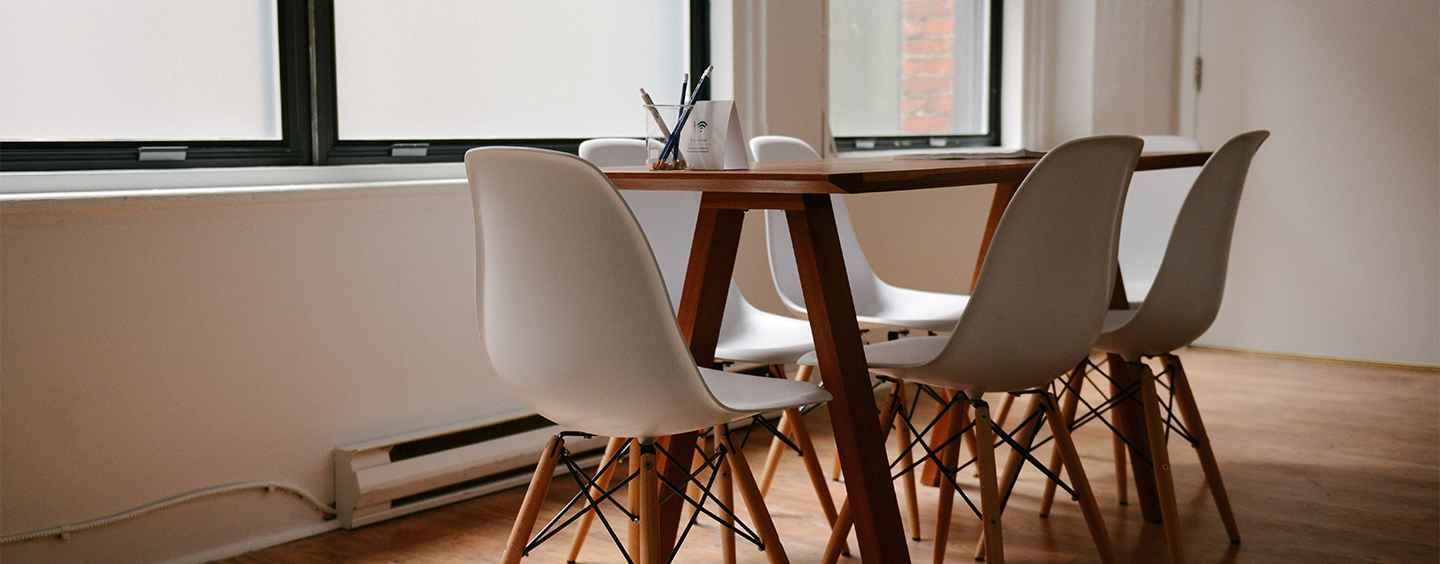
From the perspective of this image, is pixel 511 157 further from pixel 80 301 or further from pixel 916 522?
pixel 916 522

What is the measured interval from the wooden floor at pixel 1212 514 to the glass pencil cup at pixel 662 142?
0.85m

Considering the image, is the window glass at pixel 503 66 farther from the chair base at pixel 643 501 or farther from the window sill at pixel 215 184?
the chair base at pixel 643 501

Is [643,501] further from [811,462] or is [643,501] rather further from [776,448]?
[776,448]

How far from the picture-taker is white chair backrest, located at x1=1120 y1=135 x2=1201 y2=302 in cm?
322

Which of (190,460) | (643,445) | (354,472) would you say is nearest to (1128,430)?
(643,445)

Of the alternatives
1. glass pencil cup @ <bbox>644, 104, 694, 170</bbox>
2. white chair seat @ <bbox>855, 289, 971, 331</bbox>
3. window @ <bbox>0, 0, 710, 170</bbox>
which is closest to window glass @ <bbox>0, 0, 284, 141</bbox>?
window @ <bbox>0, 0, 710, 170</bbox>

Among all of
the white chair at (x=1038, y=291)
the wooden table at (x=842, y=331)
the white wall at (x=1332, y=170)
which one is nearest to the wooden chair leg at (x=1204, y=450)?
the white chair at (x=1038, y=291)

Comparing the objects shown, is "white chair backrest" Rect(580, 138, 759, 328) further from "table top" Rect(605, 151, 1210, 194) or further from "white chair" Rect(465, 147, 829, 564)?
"white chair" Rect(465, 147, 829, 564)

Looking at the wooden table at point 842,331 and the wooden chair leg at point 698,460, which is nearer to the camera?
the wooden table at point 842,331

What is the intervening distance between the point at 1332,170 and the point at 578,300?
394 cm

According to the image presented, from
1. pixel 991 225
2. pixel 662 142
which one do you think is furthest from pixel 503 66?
pixel 991 225

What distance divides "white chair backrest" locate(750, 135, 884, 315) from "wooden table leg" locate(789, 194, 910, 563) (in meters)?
0.85

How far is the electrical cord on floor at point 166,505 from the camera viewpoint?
209 cm

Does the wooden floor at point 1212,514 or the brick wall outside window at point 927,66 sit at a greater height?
the brick wall outside window at point 927,66
